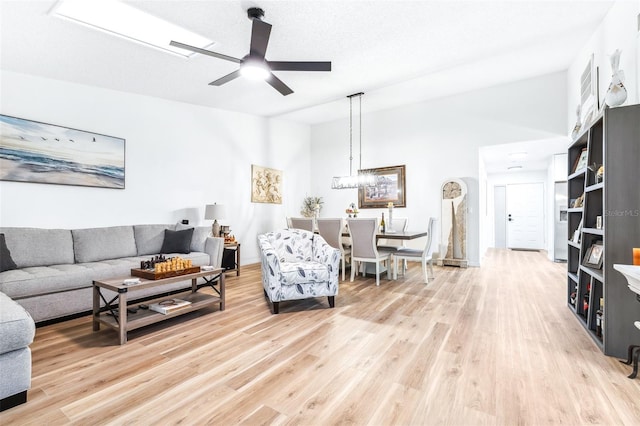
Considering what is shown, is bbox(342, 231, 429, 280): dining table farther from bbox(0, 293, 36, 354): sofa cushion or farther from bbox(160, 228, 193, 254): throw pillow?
bbox(0, 293, 36, 354): sofa cushion

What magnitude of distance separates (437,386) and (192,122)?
5.18 meters

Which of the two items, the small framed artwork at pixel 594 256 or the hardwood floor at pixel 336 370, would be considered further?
the small framed artwork at pixel 594 256

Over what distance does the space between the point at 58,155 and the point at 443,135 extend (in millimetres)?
6180

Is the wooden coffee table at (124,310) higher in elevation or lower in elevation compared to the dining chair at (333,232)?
lower

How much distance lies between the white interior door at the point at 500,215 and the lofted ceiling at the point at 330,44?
15.4 feet

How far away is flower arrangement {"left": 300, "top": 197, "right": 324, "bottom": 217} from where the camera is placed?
23.8 ft

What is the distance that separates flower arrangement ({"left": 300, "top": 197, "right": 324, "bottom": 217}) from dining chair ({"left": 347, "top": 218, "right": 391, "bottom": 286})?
295 cm

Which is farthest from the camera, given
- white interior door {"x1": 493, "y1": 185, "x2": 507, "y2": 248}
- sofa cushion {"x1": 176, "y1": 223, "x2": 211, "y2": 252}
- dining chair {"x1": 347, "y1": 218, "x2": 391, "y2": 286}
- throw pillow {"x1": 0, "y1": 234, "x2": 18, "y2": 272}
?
white interior door {"x1": 493, "y1": 185, "x2": 507, "y2": 248}

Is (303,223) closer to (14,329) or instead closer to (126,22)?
(126,22)

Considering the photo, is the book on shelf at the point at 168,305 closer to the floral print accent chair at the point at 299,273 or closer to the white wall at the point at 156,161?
the floral print accent chair at the point at 299,273

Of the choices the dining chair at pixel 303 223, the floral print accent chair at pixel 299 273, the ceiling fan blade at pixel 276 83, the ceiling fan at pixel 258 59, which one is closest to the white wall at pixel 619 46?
the ceiling fan at pixel 258 59

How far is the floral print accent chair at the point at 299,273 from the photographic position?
306cm

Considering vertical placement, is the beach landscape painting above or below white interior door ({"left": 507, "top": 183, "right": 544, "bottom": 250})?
above

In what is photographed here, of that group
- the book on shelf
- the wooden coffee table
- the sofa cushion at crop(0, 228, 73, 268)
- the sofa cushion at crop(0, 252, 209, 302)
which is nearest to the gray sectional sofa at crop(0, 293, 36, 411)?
the wooden coffee table
